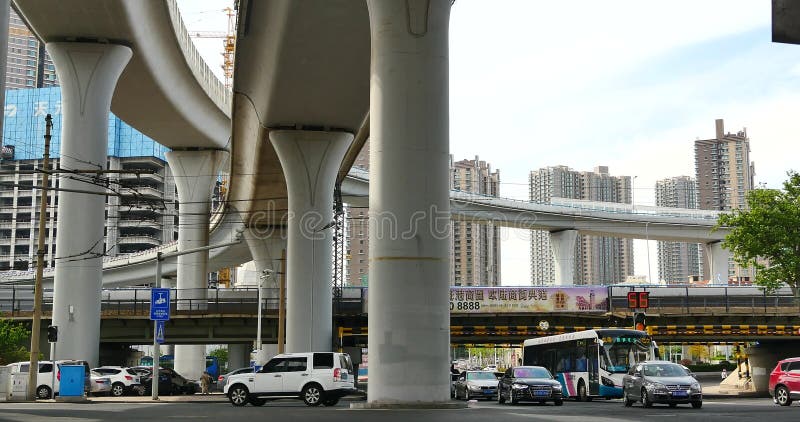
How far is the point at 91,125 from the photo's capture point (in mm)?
40219

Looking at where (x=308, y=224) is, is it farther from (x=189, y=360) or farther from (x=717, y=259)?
(x=717, y=259)

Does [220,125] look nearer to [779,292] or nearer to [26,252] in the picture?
[779,292]

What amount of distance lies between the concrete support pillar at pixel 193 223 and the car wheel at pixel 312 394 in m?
37.3

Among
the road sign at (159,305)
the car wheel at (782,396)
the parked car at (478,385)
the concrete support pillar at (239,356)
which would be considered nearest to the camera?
the car wheel at (782,396)

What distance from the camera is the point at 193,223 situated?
7156 centimetres

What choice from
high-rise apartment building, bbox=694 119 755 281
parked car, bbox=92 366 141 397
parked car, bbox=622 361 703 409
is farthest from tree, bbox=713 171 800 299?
high-rise apartment building, bbox=694 119 755 281

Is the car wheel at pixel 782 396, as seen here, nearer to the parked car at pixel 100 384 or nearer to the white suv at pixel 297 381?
the white suv at pixel 297 381

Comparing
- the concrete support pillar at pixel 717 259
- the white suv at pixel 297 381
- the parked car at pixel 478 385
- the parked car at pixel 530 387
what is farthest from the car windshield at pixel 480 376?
the concrete support pillar at pixel 717 259

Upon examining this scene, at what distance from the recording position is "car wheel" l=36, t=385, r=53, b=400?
37.4 meters

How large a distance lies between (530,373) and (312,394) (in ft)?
26.3

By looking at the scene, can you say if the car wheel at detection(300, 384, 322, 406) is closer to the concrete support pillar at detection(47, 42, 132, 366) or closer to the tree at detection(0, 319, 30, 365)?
the concrete support pillar at detection(47, 42, 132, 366)

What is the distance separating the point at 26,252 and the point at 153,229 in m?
20.1

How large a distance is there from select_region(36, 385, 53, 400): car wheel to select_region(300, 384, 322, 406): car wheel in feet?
43.1

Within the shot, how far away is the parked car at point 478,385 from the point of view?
1553 inches
